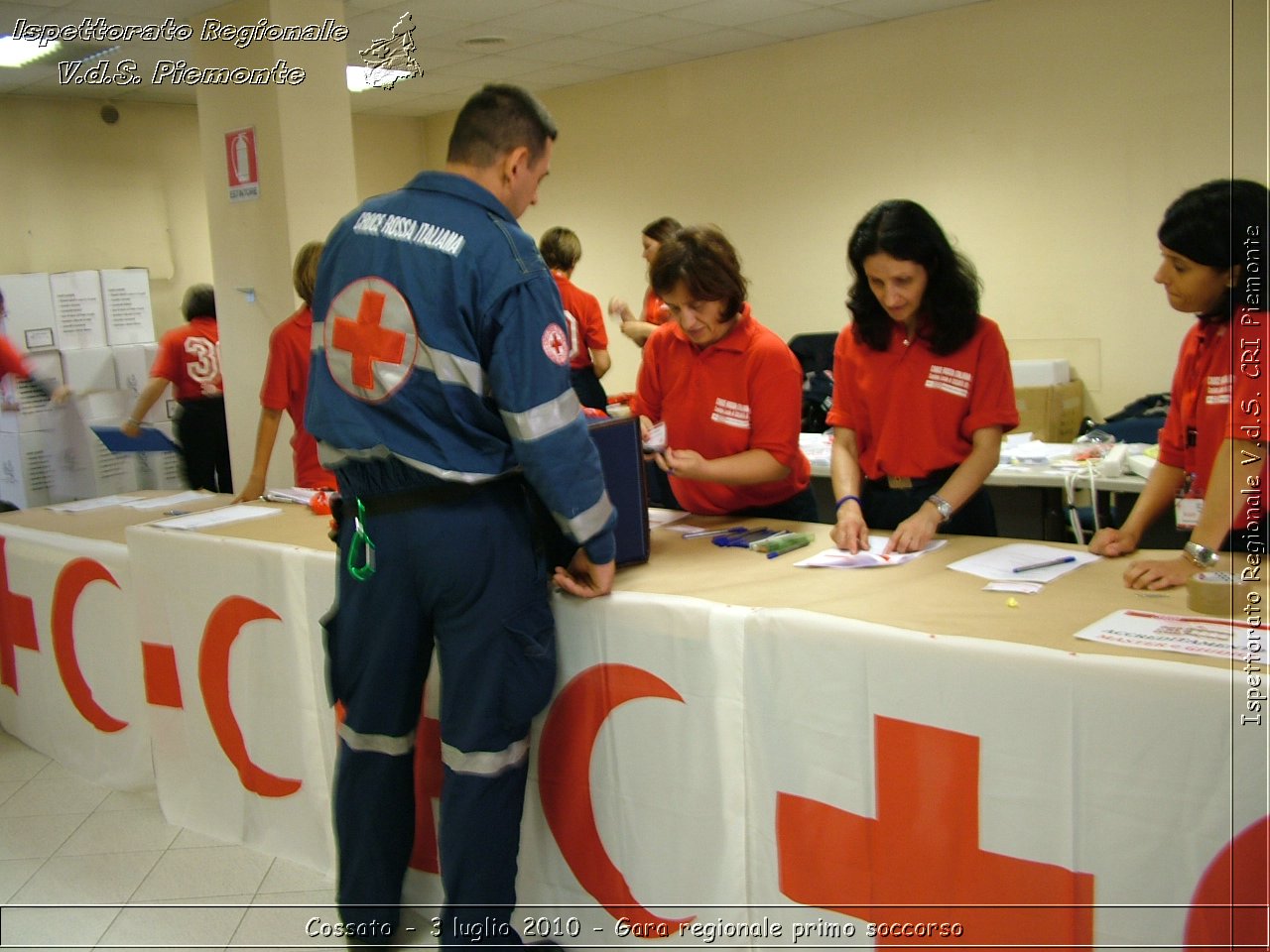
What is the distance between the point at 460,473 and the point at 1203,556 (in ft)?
4.10

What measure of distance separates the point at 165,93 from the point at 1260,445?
23.6 ft

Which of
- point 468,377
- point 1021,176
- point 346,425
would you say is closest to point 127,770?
point 346,425

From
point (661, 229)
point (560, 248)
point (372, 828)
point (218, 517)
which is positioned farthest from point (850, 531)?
point (560, 248)

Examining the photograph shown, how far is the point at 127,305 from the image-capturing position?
673 centimetres

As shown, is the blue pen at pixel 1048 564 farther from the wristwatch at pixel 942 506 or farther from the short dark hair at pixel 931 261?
the short dark hair at pixel 931 261

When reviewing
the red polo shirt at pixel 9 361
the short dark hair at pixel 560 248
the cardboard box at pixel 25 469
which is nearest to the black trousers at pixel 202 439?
the red polo shirt at pixel 9 361

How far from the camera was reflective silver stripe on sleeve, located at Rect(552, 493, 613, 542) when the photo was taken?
1.86 metres

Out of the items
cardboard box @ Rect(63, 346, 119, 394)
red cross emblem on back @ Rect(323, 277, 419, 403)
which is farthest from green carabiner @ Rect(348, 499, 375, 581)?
cardboard box @ Rect(63, 346, 119, 394)

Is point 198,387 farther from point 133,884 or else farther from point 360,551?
point 360,551

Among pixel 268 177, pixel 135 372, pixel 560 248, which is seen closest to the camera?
pixel 268 177

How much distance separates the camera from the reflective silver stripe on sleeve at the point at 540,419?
1789 millimetres

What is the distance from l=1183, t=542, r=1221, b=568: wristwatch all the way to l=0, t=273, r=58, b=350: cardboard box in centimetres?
641

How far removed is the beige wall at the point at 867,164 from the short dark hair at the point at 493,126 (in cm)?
293

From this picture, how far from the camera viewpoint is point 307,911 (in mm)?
2387
